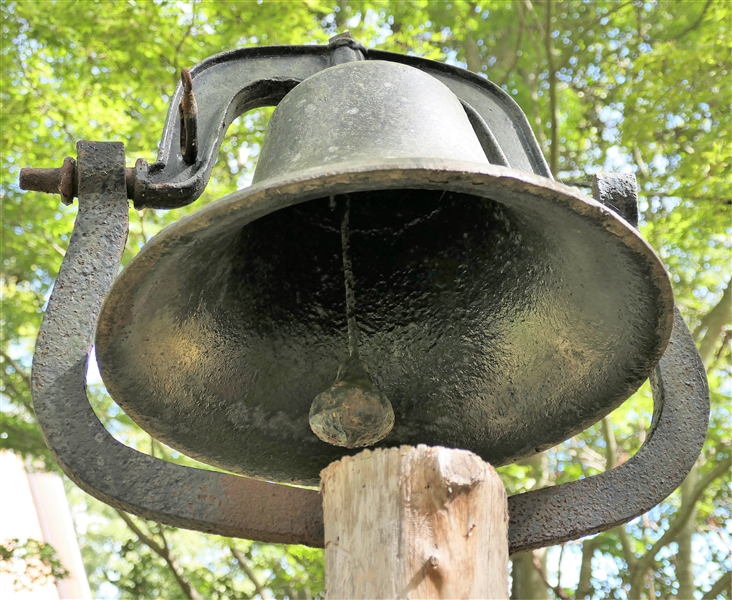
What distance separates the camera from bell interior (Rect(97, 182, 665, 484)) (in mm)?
1858

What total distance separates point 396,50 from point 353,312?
4550 mm

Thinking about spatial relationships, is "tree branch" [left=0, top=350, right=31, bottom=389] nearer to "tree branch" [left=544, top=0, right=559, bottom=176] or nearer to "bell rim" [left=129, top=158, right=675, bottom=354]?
"tree branch" [left=544, top=0, right=559, bottom=176]

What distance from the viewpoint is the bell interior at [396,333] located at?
1.86 meters

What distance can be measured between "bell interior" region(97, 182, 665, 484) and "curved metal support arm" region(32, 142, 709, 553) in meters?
0.12

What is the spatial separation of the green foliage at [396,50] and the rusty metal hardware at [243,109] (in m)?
3.36

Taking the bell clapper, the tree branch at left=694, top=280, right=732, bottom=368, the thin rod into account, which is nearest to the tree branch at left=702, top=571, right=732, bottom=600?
the tree branch at left=694, top=280, right=732, bottom=368

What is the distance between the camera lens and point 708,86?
593 centimetres

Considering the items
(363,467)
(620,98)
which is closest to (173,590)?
(620,98)

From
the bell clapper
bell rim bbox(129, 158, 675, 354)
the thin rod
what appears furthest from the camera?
the thin rod

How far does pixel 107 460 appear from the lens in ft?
5.34

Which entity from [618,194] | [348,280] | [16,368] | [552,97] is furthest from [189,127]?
[16,368]

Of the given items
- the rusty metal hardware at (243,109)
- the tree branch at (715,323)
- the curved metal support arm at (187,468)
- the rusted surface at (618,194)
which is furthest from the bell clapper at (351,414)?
the tree branch at (715,323)

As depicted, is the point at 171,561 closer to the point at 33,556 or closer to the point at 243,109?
the point at 33,556

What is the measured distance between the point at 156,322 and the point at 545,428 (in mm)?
920
